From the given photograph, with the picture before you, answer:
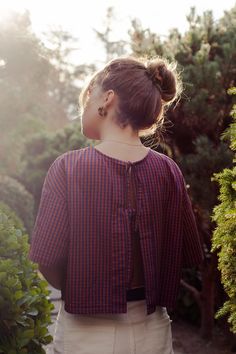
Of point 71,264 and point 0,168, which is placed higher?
point 71,264

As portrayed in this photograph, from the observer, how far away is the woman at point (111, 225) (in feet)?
6.17

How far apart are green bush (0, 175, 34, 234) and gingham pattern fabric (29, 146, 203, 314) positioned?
277 inches

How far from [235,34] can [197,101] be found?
81 cm

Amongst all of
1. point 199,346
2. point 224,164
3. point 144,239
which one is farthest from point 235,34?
point 144,239

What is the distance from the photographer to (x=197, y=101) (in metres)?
5.22

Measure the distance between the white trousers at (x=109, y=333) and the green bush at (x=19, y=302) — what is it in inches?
19.7

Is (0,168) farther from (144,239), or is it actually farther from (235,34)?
(144,239)

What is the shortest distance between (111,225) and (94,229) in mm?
58

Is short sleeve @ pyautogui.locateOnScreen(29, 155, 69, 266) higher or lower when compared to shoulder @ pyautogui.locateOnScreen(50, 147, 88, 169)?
lower

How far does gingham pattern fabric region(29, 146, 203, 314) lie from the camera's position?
188 cm

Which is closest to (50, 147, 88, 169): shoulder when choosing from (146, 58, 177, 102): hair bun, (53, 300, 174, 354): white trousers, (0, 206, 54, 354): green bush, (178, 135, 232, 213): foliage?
(146, 58, 177, 102): hair bun

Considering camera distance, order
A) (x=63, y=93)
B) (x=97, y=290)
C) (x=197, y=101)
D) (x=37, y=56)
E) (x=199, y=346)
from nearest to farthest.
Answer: (x=97, y=290)
(x=197, y=101)
(x=199, y=346)
(x=37, y=56)
(x=63, y=93)

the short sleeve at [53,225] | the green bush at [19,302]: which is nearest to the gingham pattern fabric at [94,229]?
the short sleeve at [53,225]

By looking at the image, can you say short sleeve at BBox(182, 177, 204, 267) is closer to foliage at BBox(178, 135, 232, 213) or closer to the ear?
the ear
